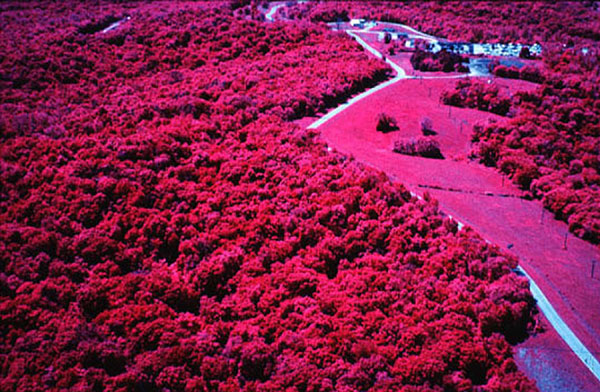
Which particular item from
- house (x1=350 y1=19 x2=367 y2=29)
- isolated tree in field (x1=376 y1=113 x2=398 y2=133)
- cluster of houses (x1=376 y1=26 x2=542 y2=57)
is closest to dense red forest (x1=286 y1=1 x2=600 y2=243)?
cluster of houses (x1=376 y1=26 x2=542 y2=57)

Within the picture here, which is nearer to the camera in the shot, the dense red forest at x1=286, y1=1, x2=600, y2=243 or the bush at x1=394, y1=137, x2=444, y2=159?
the dense red forest at x1=286, y1=1, x2=600, y2=243

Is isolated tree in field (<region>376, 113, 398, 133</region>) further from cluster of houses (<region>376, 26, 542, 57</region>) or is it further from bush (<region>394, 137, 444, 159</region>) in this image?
cluster of houses (<region>376, 26, 542, 57</region>)

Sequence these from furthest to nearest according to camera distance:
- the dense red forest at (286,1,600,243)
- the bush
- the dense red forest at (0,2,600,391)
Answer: the bush, the dense red forest at (286,1,600,243), the dense red forest at (0,2,600,391)

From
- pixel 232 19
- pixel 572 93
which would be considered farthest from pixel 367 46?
pixel 572 93

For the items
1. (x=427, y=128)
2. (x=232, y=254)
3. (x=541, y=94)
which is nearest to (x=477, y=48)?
(x=541, y=94)

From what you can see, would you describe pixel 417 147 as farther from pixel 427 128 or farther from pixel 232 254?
pixel 232 254

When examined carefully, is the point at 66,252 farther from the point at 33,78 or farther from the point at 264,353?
the point at 33,78

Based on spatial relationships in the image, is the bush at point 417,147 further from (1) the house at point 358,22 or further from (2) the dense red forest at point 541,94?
(1) the house at point 358,22

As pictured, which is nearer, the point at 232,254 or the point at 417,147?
the point at 232,254
